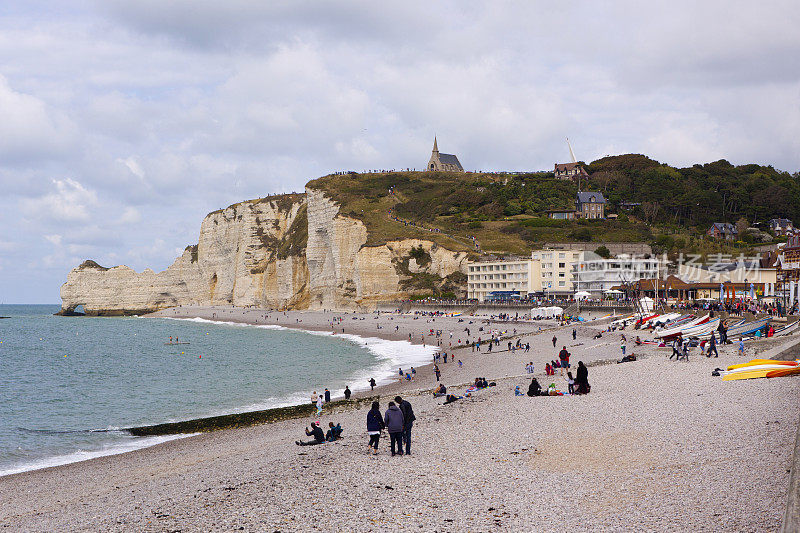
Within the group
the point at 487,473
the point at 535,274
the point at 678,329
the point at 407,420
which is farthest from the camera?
the point at 535,274

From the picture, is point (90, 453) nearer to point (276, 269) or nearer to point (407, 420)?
point (407, 420)

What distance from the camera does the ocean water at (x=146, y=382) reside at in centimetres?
2173

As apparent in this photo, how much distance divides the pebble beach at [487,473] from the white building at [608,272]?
187 feet

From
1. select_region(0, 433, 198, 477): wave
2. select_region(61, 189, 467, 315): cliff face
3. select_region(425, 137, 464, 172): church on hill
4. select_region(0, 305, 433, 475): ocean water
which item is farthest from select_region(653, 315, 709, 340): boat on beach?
select_region(425, 137, 464, 172): church on hill

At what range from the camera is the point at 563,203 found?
116 metres

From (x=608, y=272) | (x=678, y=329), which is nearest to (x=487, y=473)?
(x=678, y=329)

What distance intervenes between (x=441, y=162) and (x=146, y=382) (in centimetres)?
13205

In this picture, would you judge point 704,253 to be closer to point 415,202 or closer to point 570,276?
point 570,276

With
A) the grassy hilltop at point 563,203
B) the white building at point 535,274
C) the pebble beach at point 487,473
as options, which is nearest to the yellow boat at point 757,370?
the pebble beach at point 487,473

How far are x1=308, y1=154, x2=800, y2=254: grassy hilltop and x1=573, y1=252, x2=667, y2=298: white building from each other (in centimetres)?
942

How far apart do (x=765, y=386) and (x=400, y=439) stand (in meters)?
11.4

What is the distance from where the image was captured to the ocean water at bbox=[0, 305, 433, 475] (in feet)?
71.3

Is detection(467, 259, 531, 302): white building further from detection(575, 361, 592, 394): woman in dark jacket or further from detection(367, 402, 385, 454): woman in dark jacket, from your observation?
detection(367, 402, 385, 454): woman in dark jacket

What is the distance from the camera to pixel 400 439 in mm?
13375
